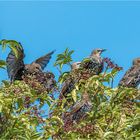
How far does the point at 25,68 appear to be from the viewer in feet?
42.8

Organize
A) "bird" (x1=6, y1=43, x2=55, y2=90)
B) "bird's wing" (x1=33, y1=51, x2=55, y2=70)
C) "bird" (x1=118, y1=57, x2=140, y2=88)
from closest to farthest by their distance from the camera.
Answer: "bird" (x1=6, y1=43, x2=55, y2=90), "bird" (x1=118, y1=57, x2=140, y2=88), "bird's wing" (x1=33, y1=51, x2=55, y2=70)

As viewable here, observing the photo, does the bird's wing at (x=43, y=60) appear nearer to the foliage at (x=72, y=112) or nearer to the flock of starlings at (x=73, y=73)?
the flock of starlings at (x=73, y=73)

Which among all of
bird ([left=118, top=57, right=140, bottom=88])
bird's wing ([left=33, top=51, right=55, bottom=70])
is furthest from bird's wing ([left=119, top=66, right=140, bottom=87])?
bird's wing ([left=33, top=51, right=55, bottom=70])

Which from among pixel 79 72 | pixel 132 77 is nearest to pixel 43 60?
pixel 132 77

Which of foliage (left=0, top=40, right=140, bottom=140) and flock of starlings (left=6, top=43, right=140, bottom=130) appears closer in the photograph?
foliage (left=0, top=40, right=140, bottom=140)

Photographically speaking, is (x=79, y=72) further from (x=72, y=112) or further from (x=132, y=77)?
(x=132, y=77)

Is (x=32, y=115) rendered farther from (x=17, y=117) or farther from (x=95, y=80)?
(x=95, y=80)

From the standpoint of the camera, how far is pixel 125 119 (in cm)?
784

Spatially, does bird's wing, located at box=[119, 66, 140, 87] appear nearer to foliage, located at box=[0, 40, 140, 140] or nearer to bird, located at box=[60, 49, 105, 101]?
bird, located at box=[60, 49, 105, 101]

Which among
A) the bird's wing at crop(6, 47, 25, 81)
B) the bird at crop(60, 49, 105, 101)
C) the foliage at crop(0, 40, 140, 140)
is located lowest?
the foliage at crop(0, 40, 140, 140)

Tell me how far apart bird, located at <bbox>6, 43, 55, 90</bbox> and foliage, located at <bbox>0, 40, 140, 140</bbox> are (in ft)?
0.83

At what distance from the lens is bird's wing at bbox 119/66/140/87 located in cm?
1088

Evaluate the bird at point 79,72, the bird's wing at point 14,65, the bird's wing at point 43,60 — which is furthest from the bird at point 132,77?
the bird's wing at point 43,60

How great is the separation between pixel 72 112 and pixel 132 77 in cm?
276
